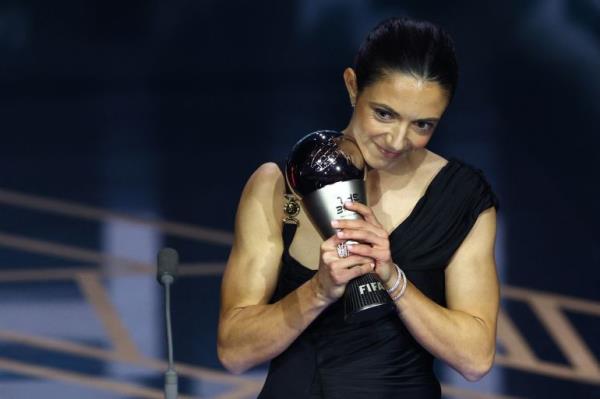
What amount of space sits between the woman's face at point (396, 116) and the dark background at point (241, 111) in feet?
8.92

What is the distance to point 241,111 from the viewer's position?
29.0 feet

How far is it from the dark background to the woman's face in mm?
2719

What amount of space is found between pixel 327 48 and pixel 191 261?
418 centimetres

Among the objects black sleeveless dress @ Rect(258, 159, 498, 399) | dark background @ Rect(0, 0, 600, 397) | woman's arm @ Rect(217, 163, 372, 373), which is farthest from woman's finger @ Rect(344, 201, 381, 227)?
dark background @ Rect(0, 0, 600, 397)

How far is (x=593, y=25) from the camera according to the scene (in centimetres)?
1011

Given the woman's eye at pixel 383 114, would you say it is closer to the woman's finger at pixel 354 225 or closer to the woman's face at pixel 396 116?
the woman's face at pixel 396 116

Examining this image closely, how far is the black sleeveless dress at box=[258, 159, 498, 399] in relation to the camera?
107 inches

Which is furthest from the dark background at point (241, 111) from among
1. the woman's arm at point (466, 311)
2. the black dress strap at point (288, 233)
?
the black dress strap at point (288, 233)

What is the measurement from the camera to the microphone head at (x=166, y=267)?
2.61 meters

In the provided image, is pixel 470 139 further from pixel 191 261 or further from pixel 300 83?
pixel 191 261

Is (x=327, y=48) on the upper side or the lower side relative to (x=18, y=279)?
upper

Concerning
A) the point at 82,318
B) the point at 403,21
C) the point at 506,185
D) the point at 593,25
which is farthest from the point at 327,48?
the point at 403,21

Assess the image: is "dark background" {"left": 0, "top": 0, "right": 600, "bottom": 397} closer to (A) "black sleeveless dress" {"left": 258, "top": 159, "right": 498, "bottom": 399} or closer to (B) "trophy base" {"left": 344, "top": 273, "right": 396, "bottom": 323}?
(A) "black sleeveless dress" {"left": 258, "top": 159, "right": 498, "bottom": 399}

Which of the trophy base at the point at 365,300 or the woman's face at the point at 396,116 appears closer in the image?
the trophy base at the point at 365,300
